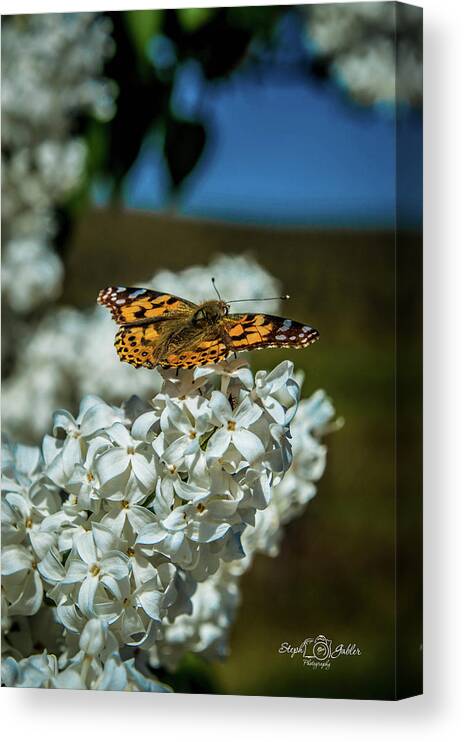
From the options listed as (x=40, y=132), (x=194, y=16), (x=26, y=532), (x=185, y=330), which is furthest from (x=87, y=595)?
(x=194, y=16)

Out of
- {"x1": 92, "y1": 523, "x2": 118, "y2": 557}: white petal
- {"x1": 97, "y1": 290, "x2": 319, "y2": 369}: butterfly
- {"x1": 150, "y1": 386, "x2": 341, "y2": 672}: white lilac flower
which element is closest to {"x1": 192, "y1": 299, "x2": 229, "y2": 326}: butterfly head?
{"x1": 97, "y1": 290, "x2": 319, "y2": 369}: butterfly

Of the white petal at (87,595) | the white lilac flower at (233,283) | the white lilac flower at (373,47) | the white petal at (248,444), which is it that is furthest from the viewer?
the white lilac flower at (233,283)

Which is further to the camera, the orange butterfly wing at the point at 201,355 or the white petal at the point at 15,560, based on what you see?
the white petal at the point at 15,560

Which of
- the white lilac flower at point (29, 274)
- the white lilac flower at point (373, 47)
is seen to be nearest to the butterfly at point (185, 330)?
the white lilac flower at point (29, 274)

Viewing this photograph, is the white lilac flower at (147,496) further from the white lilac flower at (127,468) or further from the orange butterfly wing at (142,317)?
the orange butterfly wing at (142,317)
